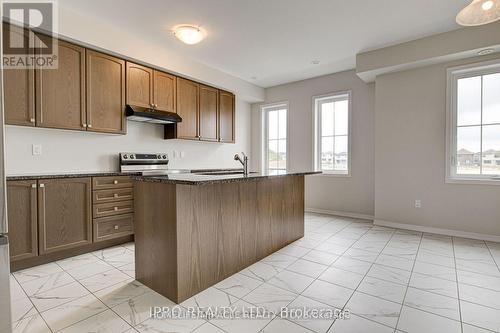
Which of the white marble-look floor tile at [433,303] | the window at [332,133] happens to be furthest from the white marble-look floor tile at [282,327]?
the window at [332,133]

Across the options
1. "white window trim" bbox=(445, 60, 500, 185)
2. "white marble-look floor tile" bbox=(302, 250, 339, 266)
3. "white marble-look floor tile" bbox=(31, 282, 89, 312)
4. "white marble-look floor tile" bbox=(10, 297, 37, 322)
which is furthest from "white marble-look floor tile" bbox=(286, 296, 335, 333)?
"white window trim" bbox=(445, 60, 500, 185)

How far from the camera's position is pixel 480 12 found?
1.93 metres

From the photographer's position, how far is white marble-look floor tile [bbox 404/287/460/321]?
1.81 m

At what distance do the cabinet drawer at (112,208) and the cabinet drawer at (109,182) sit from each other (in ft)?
0.68

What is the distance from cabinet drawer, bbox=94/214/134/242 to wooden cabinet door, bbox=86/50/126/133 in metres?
1.12

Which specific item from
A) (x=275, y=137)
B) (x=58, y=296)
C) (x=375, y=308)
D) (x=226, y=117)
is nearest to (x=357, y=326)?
(x=375, y=308)

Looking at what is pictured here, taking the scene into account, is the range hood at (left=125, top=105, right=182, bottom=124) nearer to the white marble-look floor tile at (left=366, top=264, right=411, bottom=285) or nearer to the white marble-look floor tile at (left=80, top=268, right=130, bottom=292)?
the white marble-look floor tile at (left=80, top=268, right=130, bottom=292)

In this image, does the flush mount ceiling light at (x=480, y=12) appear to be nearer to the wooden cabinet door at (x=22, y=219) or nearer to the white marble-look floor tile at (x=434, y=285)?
the white marble-look floor tile at (x=434, y=285)

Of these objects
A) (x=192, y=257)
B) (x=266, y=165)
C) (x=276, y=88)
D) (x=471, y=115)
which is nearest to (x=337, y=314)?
(x=192, y=257)

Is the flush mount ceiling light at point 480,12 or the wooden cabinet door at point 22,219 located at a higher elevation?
the flush mount ceiling light at point 480,12

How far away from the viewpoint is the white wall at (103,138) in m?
2.80

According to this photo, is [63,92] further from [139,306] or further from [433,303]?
[433,303]

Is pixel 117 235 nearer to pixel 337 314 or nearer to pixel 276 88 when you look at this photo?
pixel 337 314

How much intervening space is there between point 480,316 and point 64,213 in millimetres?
3767
